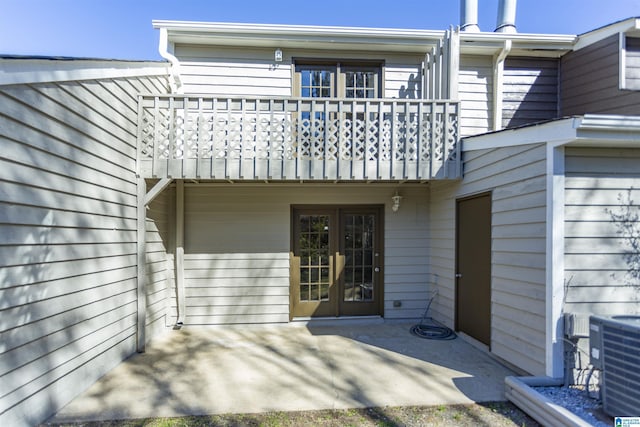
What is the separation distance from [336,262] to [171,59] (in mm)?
3960

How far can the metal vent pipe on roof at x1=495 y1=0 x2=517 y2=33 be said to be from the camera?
6.10m

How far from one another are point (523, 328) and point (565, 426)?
3.46ft

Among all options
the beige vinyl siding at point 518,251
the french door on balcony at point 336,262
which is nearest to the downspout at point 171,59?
the french door on balcony at point 336,262

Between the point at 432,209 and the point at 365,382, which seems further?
the point at 432,209

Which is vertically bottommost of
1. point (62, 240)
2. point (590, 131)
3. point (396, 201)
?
point (62, 240)

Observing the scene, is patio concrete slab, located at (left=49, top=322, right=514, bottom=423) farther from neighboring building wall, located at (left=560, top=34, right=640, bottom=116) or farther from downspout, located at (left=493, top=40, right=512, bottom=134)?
neighboring building wall, located at (left=560, top=34, right=640, bottom=116)

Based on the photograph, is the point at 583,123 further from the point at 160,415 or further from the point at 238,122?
the point at 160,415

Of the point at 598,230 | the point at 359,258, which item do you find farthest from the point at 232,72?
the point at 598,230

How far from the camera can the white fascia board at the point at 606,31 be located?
179 inches

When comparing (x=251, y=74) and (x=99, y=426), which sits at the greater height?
(x=251, y=74)

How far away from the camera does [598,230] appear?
3.01 meters

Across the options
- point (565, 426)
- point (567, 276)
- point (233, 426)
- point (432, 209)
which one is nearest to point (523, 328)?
point (567, 276)

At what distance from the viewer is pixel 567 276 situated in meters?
2.98

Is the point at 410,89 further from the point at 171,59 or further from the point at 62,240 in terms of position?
the point at 62,240
